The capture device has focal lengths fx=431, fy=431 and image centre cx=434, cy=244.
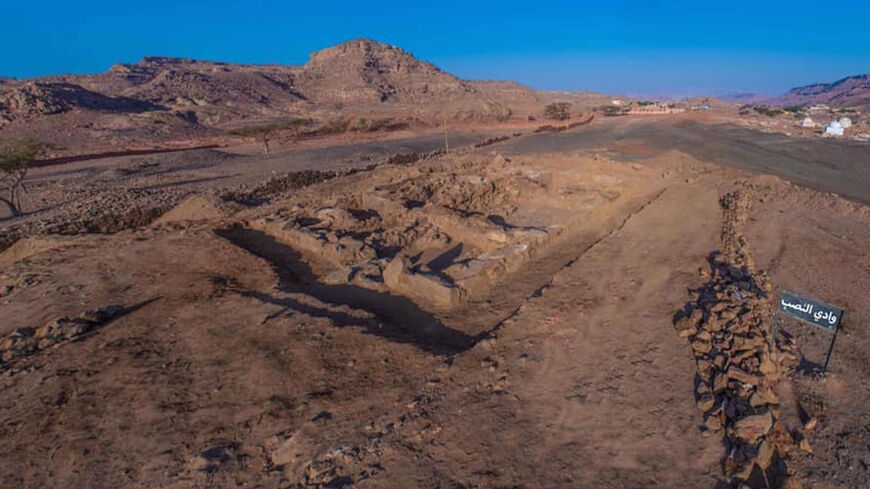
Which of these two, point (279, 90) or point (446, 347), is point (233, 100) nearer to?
point (279, 90)

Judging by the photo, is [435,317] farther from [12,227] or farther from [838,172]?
[838,172]

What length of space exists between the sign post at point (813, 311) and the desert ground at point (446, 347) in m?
0.59

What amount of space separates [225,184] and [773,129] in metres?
33.3

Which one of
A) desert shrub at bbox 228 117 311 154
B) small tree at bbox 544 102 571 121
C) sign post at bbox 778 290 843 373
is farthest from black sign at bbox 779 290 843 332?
small tree at bbox 544 102 571 121

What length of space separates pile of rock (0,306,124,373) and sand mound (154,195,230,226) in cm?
559

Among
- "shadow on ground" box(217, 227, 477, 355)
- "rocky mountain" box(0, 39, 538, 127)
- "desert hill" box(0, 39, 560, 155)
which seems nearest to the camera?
"shadow on ground" box(217, 227, 477, 355)

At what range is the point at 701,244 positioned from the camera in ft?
25.3

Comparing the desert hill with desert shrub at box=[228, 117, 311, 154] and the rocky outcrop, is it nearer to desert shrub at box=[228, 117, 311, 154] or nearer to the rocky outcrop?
the rocky outcrop

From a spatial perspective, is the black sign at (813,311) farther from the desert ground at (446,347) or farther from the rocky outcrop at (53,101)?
the rocky outcrop at (53,101)

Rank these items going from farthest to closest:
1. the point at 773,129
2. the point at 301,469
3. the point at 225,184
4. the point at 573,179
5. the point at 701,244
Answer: the point at 773,129 < the point at 225,184 < the point at 573,179 < the point at 701,244 < the point at 301,469

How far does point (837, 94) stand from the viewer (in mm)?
83938

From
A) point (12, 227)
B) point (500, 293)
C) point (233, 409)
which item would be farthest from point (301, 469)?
point (12, 227)

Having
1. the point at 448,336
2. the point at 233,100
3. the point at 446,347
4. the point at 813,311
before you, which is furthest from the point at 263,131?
the point at 813,311

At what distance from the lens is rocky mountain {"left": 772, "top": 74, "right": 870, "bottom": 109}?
65.6 m
